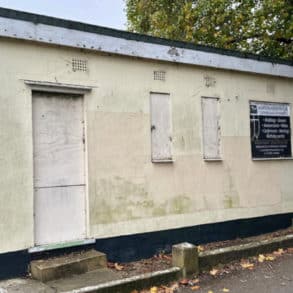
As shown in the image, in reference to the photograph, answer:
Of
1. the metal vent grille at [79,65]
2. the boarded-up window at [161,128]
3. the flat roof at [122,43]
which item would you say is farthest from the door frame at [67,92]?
the boarded-up window at [161,128]

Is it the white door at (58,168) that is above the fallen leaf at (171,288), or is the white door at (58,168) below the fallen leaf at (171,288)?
above

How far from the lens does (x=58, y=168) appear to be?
246 inches

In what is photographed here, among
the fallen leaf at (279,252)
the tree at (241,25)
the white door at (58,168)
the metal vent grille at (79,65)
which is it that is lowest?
the fallen leaf at (279,252)

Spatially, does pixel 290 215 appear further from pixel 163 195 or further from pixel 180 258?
pixel 180 258

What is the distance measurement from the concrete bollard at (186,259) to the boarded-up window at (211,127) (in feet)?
7.58

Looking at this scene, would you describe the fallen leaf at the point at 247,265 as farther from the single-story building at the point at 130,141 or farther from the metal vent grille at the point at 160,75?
the metal vent grille at the point at 160,75

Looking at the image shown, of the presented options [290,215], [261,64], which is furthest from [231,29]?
[290,215]

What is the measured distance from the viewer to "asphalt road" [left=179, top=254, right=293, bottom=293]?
5.65 meters

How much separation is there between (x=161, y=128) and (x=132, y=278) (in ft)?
9.18

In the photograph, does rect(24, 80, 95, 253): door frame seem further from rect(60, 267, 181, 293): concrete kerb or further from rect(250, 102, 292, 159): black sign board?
rect(250, 102, 292, 159): black sign board

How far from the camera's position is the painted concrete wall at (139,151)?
575 cm

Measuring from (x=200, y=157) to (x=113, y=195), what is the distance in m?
2.00

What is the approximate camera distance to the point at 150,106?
23.7ft

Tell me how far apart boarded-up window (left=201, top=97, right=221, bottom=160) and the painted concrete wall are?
5.2 inches
